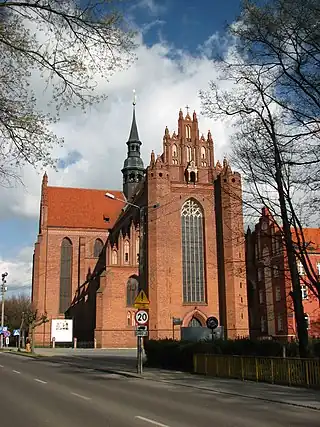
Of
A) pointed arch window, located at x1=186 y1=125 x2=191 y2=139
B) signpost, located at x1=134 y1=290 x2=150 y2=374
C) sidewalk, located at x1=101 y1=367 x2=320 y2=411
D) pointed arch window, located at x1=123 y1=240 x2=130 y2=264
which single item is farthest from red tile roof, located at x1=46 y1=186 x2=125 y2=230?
sidewalk, located at x1=101 y1=367 x2=320 y2=411

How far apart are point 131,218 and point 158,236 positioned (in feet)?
34.5

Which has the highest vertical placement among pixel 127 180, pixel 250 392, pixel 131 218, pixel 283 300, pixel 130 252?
pixel 127 180

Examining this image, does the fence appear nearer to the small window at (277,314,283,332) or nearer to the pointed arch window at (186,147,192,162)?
the pointed arch window at (186,147,192,162)

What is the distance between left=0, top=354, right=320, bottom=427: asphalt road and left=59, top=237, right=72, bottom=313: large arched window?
50.7 m

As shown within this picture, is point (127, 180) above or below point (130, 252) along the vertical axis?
above

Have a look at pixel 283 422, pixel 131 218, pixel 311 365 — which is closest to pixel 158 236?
pixel 131 218

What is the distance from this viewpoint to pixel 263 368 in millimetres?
17016

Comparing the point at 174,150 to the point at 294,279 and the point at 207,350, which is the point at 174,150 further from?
the point at 294,279

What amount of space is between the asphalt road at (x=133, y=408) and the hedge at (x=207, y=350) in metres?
5.32

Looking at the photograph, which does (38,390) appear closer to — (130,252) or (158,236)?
(158,236)

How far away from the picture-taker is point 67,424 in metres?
8.57

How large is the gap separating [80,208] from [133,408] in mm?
63834

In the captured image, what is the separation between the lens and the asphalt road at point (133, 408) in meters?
8.98

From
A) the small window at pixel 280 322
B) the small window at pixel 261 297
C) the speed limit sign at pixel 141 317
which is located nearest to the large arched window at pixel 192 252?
the small window at pixel 280 322
